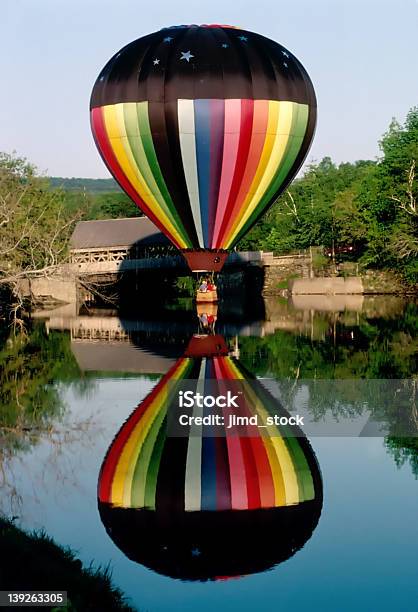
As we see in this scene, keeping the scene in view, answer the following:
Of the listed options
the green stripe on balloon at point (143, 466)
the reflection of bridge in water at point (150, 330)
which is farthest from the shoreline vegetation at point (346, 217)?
the green stripe on balloon at point (143, 466)

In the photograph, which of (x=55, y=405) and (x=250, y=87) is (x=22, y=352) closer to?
(x=55, y=405)

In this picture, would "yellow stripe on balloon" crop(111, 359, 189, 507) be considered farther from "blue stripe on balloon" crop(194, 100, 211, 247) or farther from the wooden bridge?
the wooden bridge

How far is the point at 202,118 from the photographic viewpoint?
123 feet

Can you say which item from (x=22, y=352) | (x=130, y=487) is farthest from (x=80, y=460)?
(x=22, y=352)

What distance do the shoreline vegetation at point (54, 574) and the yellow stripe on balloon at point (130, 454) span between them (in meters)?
2.57

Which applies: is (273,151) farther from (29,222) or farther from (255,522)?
(255,522)

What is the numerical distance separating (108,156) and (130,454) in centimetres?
2352

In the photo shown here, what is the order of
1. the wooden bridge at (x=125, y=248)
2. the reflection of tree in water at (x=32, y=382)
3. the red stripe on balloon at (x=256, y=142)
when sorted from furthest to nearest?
the wooden bridge at (x=125, y=248)
the red stripe on balloon at (x=256, y=142)
the reflection of tree in water at (x=32, y=382)

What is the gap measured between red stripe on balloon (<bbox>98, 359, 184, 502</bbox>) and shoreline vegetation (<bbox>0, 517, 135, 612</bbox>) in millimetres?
2809

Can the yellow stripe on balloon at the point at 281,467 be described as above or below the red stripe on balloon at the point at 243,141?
below

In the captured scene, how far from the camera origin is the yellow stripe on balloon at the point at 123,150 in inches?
1507

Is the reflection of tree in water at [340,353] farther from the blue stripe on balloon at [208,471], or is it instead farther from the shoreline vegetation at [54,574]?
the shoreline vegetation at [54,574]

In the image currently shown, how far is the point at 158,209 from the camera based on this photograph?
3953 cm

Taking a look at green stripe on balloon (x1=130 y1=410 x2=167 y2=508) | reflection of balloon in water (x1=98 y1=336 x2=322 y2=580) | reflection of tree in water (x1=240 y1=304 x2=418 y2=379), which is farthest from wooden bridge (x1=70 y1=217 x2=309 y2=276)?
reflection of balloon in water (x1=98 y1=336 x2=322 y2=580)
